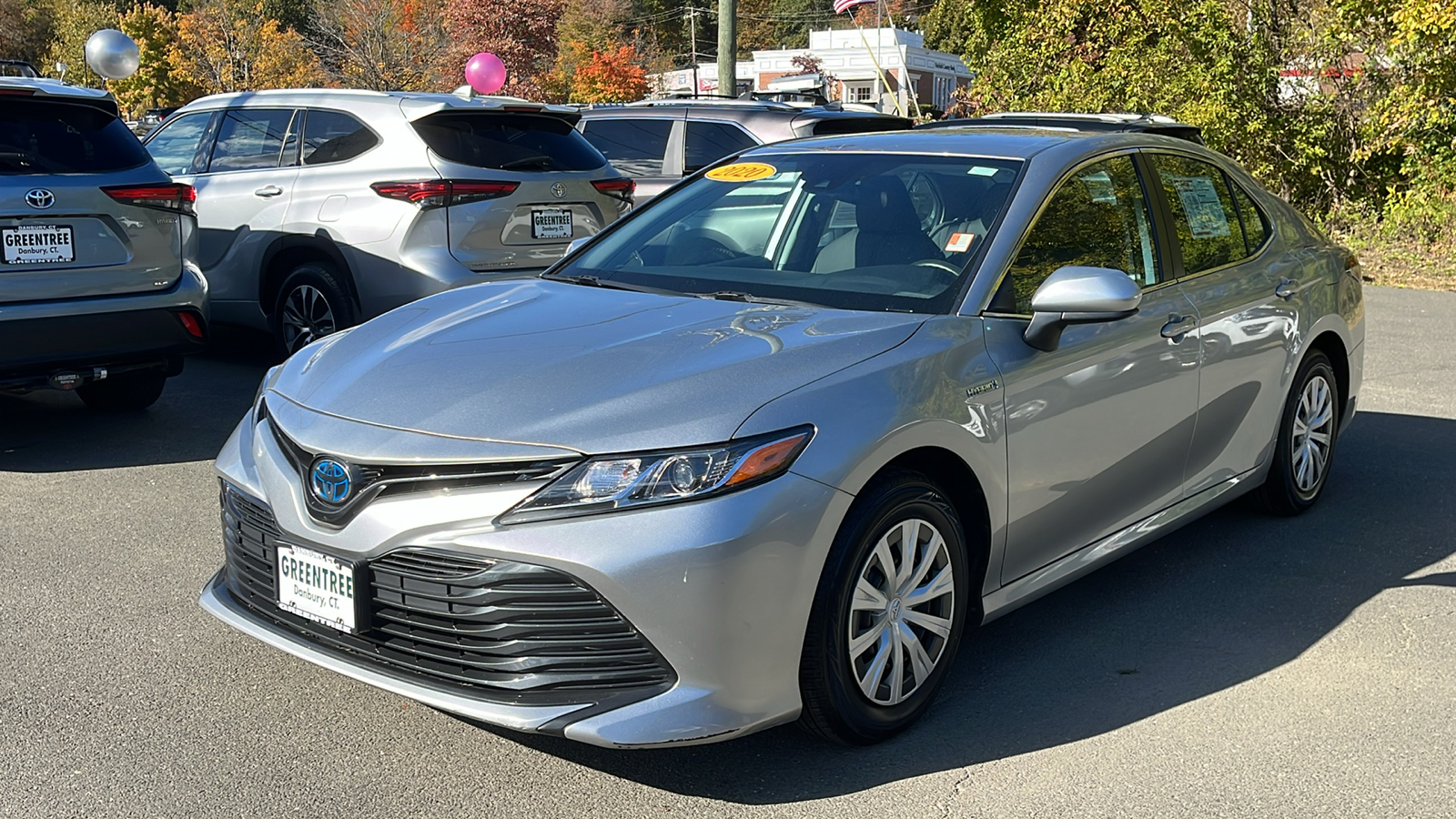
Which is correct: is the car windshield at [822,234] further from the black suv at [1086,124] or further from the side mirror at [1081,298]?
the black suv at [1086,124]

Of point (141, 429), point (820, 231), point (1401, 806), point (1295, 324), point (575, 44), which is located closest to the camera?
point (1401, 806)

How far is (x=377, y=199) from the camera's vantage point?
7.64 meters

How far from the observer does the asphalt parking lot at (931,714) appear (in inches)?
127

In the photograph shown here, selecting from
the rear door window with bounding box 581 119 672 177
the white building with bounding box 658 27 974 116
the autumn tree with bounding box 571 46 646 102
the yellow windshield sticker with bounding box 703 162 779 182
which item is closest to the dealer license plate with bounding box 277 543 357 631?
the yellow windshield sticker with bounding box 703 162 779 182

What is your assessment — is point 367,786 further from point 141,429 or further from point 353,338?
point 141,429

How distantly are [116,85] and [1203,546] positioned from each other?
5220 centimetres

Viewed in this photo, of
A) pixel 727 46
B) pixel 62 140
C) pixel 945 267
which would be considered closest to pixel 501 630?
pixel 945 267

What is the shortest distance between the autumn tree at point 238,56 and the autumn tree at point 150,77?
0.33 m

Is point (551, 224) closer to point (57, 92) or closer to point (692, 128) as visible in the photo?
point (57, 92)

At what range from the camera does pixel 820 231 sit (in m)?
4.37

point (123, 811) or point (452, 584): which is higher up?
point (452, 584)

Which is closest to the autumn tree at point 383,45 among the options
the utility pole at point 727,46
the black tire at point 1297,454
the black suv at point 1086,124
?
the utility pole at point 727,46

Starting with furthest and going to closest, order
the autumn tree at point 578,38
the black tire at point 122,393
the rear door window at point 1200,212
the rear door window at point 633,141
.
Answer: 1. the autumn tree at point 578,38
2. the rear door window at point 633,141
3. the black tire at point 122,393
4. the rear door window at point 1200,212

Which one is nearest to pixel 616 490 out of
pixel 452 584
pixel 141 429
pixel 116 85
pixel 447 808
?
pixel 452 584
